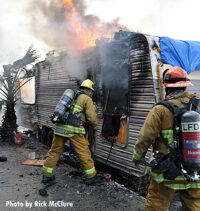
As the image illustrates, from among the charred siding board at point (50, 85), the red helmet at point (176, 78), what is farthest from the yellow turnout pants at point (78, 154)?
the red helmet at point (176, 78)

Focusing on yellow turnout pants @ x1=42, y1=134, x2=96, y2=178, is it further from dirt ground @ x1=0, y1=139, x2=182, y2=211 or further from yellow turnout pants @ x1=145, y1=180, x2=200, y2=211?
yellow turnout pants @ x1=145, y1=180, x2=200, y2=211

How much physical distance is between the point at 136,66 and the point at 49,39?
4127mm

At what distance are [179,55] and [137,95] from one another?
3.29 feet

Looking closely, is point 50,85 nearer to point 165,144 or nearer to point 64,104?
point 64,104

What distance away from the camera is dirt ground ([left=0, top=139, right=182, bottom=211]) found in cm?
454

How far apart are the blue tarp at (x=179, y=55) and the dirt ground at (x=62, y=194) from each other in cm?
234

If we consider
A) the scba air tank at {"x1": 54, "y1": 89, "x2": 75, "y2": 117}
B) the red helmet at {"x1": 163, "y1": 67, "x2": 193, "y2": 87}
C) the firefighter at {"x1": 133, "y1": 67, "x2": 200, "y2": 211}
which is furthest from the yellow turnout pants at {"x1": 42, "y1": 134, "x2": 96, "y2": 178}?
the red helmet at {"x1": 163, "y1": 67, "x2": 193, "y2": 87}

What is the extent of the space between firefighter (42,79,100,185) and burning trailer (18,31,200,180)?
0.49 m

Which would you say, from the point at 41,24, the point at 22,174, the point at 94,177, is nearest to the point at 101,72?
the point at 94,177

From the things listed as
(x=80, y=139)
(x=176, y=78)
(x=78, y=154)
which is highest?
(x=176, y=78)

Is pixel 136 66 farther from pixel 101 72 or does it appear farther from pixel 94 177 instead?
pixel 94 177

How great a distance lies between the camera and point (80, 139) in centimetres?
551

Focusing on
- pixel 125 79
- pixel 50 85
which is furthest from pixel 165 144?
pixel 50 85

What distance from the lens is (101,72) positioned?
604 centimetres
